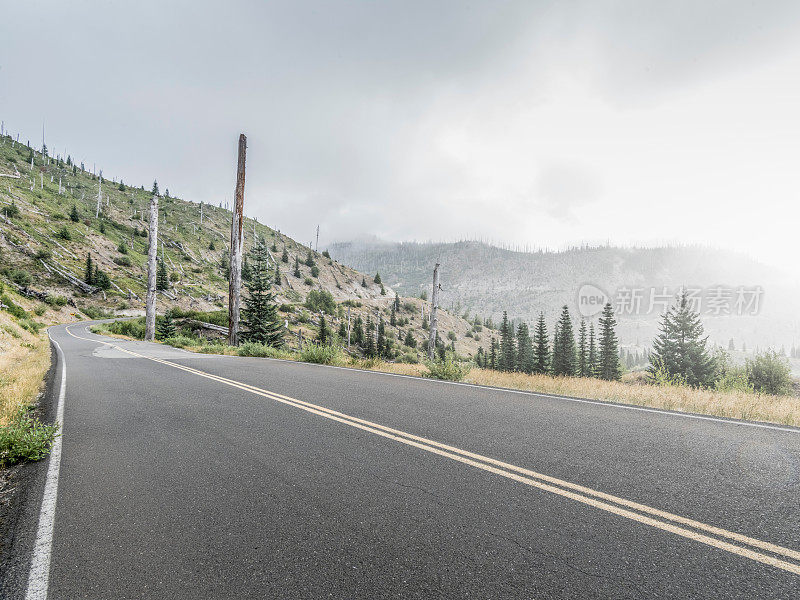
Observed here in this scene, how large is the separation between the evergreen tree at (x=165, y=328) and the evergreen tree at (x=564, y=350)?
58.0 metres

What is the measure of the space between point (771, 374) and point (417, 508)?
5956cm

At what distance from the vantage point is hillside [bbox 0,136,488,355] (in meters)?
53.7

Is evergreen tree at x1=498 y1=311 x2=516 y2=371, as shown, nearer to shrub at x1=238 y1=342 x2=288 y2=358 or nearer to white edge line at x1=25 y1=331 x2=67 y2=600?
shrub at x1=238 y1=342 x2=288 y2=358

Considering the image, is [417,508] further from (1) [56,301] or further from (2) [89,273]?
→ (2) [89,273]

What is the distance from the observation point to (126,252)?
232 feet

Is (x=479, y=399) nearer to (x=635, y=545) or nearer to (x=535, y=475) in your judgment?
(x=535, y=475)

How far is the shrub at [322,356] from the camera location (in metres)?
14.0

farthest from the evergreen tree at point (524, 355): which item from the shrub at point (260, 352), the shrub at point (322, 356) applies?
the shrub at point (322, 356)

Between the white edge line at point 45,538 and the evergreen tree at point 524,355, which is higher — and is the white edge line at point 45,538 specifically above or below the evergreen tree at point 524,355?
above

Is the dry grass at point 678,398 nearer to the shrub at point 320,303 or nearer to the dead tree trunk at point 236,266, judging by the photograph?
the dead tree trunk at point 236,266

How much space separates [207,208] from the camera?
13662 centimetres

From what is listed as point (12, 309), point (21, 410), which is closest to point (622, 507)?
point (21, 410)

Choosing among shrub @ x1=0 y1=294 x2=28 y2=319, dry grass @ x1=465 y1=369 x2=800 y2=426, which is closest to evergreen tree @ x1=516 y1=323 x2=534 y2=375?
dry grass @ x1=465 y1=369 x2=800 y2=426

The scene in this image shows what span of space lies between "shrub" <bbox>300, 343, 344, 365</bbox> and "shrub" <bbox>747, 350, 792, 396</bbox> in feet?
170
